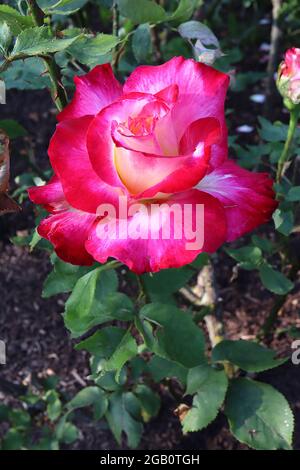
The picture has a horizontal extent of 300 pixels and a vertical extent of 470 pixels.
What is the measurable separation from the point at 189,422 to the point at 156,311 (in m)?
0.24

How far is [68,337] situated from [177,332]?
0.65m

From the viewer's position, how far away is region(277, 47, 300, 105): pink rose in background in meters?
0.76

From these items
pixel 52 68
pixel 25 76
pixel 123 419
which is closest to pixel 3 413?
pixel 123 419

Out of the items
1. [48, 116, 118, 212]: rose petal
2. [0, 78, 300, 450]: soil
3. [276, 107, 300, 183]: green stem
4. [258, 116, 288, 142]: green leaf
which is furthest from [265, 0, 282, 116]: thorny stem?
[48, 116, 118, 212]: rose petal

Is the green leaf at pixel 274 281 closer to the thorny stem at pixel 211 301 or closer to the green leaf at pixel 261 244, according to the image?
the green leaf at pixel 261 244

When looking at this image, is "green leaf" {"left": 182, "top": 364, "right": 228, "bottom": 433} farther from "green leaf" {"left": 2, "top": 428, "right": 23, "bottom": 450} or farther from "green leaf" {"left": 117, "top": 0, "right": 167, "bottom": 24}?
"green leaf" {"left": 117, "top": 0, "right": 167, "bottom": 24}

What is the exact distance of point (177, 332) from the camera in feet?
2.54

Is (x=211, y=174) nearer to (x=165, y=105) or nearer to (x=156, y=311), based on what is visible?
(x=165, y=105)

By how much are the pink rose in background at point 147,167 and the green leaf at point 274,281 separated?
14.5 inches

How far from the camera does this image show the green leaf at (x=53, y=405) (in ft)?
3.52

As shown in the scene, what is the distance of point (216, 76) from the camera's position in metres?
0.56

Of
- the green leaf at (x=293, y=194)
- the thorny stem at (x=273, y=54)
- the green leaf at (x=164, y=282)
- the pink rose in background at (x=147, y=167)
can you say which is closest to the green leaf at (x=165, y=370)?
the green leaf at (x=164, y=282)

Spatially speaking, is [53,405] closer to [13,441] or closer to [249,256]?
[13,441]
